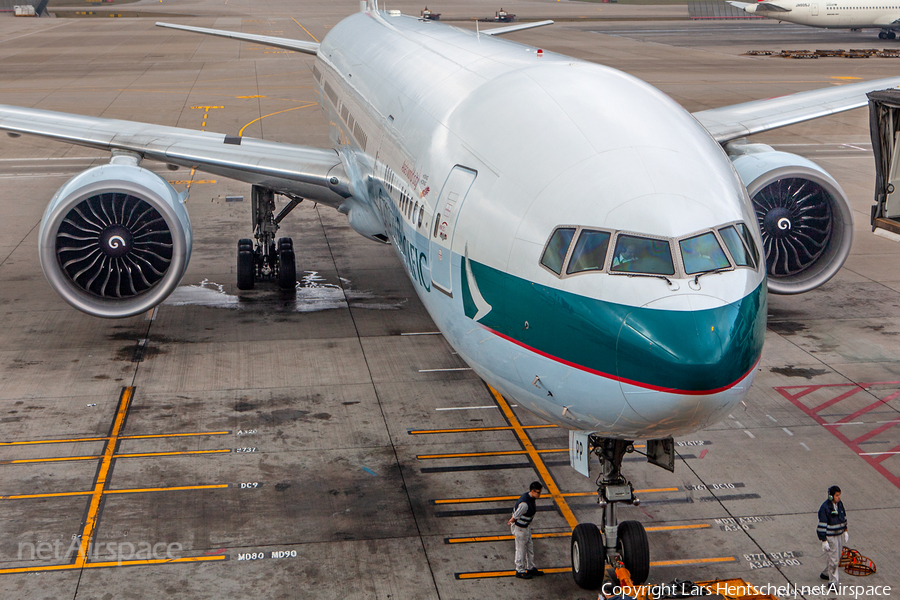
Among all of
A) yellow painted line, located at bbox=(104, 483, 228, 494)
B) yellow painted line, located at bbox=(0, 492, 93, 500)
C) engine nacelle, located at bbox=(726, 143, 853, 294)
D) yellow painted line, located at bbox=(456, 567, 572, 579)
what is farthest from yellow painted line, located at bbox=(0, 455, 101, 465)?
engine nacelle, located at bbox=(726, 143, 853, 294)

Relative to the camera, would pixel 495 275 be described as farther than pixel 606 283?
Yes

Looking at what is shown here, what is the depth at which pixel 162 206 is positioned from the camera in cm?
1680

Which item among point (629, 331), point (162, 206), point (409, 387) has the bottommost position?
point (409, 387)

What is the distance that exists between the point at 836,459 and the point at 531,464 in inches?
183

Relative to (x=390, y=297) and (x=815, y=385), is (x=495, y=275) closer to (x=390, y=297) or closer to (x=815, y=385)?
(x=815, y=385)

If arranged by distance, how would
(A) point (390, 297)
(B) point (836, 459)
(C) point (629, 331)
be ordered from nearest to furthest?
(C) point (629, 331), (B) point (836, 459), (A) point (390, 297)

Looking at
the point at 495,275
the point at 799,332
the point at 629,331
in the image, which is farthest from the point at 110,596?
the point at 799,332

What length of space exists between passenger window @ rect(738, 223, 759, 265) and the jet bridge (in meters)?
8.67

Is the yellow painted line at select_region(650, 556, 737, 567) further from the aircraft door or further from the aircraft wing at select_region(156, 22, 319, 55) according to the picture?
the aircraft wing at select_region(156, 22, 319, 55)

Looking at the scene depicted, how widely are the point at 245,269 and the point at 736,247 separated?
48.3ft

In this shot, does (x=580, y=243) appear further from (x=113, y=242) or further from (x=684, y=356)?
(x=113, y=242)

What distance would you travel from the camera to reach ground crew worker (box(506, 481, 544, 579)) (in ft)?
35.1

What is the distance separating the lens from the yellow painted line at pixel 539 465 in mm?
12250

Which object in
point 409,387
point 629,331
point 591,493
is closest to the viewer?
point 629,331
